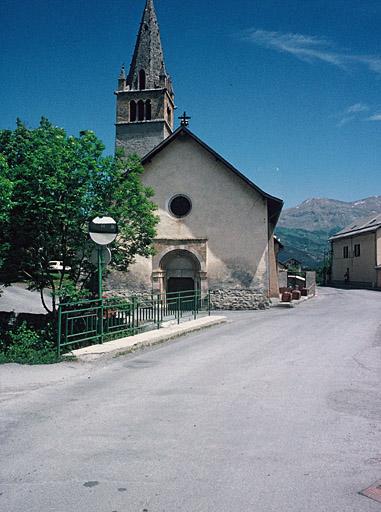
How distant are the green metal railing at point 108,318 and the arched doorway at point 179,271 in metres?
6.60

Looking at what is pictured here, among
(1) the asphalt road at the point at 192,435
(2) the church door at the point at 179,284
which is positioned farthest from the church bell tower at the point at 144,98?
(1) the asphalt road at the point at 192,435

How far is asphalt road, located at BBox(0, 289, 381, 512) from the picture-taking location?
3.47m

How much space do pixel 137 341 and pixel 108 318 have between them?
1.25 meters

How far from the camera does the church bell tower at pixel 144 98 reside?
3703cm

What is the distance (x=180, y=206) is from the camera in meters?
21.8

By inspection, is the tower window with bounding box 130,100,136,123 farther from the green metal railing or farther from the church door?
the green metal railing

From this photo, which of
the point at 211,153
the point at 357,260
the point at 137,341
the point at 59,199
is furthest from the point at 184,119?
the point at 357,260

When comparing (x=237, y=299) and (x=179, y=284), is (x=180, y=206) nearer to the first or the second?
(x=179, y=284)

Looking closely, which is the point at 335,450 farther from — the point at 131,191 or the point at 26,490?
the point at 131,191

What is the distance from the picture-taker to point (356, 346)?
10586mm

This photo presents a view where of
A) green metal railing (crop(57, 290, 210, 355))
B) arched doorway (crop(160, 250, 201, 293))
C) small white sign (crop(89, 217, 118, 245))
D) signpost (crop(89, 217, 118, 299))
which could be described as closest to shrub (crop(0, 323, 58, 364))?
green metal railing (crop(57, 290, 210, 355))

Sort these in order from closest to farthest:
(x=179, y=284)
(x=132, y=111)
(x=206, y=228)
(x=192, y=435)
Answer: (x=192, y=435), (x=206, y=228), (x=179, y=284), (x=132, y=111)

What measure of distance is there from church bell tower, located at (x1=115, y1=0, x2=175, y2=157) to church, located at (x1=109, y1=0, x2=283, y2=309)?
15.8m

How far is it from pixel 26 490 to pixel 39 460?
21.6 inches
